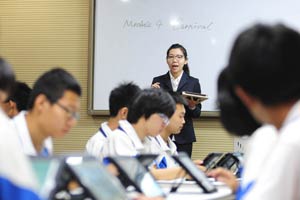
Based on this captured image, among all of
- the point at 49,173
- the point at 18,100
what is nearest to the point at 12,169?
the point at 49,173

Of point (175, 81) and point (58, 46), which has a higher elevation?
point (58, 46)

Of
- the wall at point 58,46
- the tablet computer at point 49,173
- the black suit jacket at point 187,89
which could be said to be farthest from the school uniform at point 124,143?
the wall at point 58,46

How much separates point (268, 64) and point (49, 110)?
1106mm

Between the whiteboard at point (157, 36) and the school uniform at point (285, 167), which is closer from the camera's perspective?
the school uniform at point (285, 167)

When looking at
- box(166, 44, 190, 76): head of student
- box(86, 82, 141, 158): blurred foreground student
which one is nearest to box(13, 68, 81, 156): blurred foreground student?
box(86, 82, 141, 158): blurred foreground student

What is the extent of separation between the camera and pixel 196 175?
91.7 inches

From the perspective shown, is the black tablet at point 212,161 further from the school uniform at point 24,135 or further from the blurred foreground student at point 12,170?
the blurred foreground student at point 12,170

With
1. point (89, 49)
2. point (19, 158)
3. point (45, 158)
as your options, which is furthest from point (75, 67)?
point (19, 158)

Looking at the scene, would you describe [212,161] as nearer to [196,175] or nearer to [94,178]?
[196,175]

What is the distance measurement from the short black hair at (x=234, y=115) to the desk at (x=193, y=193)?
766 millimetres

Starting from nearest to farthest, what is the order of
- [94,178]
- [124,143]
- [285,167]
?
[285,167]
[94,178]
[124,143]

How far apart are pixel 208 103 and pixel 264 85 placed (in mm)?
3555

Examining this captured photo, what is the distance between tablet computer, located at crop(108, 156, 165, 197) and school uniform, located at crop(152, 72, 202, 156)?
1.95 m

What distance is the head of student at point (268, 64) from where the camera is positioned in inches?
41.0
